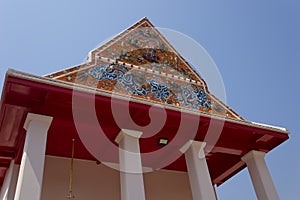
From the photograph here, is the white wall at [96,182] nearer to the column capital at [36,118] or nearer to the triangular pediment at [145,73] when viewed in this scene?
the column capital at [36,118]

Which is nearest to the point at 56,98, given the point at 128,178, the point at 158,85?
the point at 128,178

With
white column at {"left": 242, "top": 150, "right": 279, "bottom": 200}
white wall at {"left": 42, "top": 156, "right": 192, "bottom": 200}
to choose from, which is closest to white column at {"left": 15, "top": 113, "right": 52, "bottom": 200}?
white wall at {"left": 42, "top": 156, "right": 192, "bottom": 200}

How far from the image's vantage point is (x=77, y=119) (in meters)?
4.38

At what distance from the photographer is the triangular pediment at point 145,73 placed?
4.70 metres

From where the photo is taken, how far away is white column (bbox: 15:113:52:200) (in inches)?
132

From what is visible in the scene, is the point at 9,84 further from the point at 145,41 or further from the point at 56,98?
the point at 145,41

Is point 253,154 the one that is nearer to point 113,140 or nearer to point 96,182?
point 113,140

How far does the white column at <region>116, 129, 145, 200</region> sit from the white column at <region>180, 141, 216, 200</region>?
0.91m

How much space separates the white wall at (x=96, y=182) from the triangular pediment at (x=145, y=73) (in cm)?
165

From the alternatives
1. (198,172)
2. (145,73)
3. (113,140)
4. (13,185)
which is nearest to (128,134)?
(113,140)

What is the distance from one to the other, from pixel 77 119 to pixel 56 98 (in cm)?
49

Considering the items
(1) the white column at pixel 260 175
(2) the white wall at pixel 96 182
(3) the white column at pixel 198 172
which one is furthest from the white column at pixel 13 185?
(1) the white column at pixel 260 175

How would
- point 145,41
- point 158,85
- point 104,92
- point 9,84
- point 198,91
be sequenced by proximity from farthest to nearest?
point 145,41, point 198,91, point 158,85, point 104,92, point 9,84

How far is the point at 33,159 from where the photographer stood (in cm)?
364
